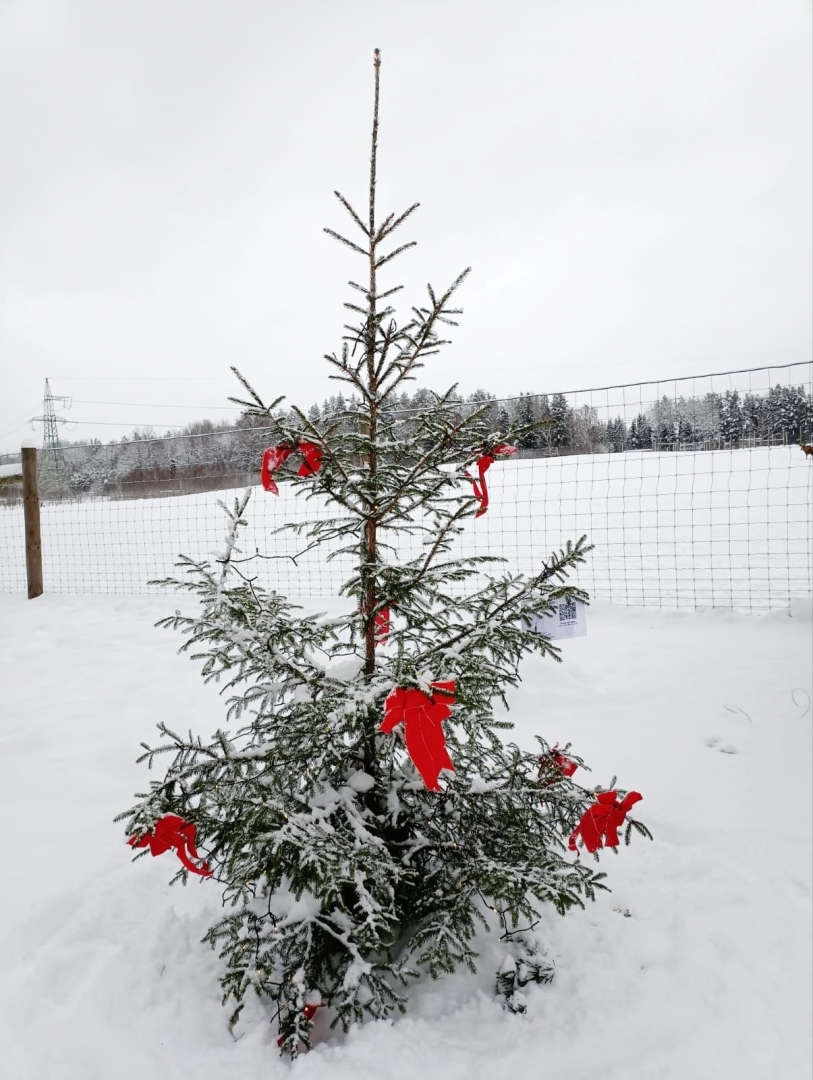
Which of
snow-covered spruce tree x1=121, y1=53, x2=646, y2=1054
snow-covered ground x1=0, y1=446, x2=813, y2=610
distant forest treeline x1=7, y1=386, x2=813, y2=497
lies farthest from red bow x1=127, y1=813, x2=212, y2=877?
distant forest treeline x1=7, y1=386, x2=813, y2=497

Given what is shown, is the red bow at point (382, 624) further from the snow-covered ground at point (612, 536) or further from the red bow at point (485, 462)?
the snow-covered ground at point (612, 536)

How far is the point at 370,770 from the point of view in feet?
5.35

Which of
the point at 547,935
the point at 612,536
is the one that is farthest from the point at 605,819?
the point at 612,536

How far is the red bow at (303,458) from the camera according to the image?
1431 millimetres

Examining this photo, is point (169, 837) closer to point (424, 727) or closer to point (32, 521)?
point (424, 727)

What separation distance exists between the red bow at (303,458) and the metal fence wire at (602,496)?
93mm

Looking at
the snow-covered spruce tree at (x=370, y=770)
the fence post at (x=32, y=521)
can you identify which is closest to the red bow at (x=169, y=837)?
the snow-covered spruce tree at (x=370, y=770)

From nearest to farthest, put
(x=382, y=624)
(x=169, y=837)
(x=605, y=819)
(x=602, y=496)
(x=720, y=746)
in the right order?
(x=169, y=837) < (x=605, y=819) < (x=382, y=624) < (x=720, y=746) < (x=602, y=496)

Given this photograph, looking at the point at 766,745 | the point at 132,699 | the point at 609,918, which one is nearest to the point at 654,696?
the point at 766,745

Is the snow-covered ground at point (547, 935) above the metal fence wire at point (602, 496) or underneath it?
underneath

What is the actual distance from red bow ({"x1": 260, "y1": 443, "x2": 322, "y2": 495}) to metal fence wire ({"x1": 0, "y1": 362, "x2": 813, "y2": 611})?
0.31ft

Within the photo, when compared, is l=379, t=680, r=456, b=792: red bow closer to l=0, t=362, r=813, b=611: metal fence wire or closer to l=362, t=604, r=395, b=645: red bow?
l=362, t=604, r=395, b=645: red bow

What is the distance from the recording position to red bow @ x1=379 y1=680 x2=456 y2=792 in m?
1.06

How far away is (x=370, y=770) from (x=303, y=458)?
95 centimetres
